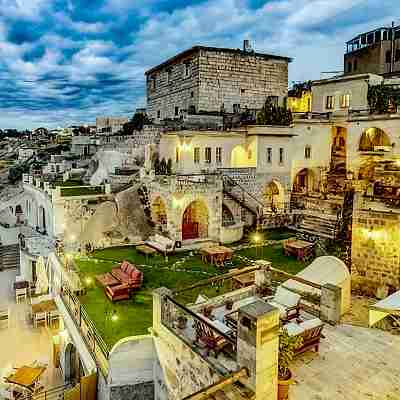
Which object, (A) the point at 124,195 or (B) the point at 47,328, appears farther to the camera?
(A) the point at 124,195

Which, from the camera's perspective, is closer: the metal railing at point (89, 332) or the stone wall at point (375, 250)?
the metal railing at point (89, 332)

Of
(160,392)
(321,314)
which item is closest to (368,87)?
(321,314)

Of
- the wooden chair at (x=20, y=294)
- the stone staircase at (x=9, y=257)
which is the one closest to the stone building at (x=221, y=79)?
the stone staircase at (x=9, y=257)

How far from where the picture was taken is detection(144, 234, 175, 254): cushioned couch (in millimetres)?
20166

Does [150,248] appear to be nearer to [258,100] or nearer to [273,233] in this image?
[273,233]

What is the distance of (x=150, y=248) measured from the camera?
66.8 feet

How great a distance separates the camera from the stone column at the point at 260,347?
6133mm

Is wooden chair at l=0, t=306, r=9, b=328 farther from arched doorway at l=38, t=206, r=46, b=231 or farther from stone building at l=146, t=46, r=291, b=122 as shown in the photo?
stone building at l=146, t=46, r=291, b=122

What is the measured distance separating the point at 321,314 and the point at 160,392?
16.2 feet

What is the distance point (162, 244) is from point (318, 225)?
10.1 metres

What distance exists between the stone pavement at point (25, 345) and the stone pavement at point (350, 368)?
11661mm

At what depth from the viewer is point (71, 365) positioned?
49.0ft

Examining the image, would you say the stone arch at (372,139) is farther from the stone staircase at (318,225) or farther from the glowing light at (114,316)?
the glowing light at (114,316)

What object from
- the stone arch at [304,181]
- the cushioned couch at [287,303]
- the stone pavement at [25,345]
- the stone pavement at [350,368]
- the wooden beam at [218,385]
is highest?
the stone arch at [304,181]
